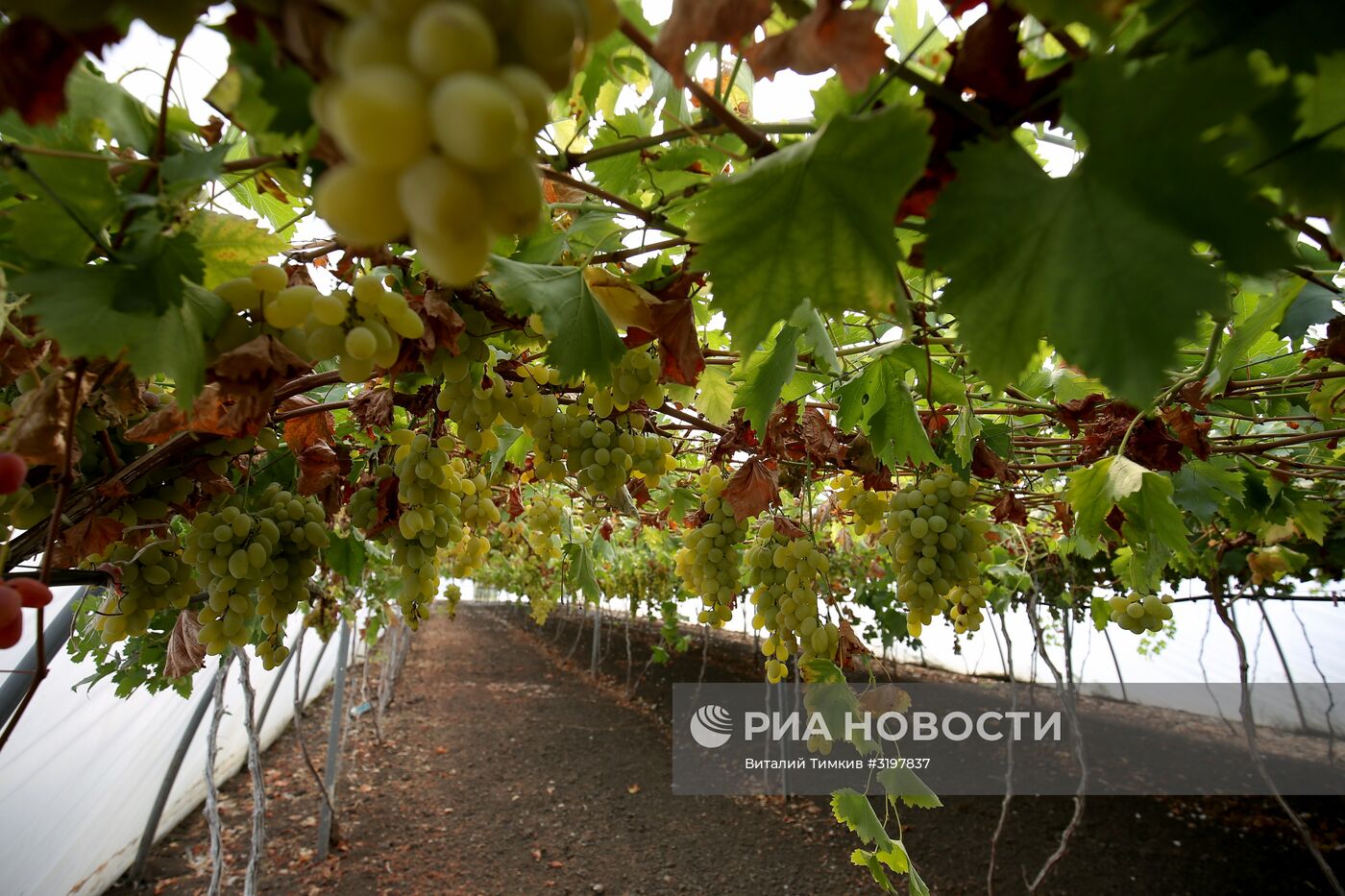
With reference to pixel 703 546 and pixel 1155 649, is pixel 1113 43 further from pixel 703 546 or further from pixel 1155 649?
pixel 1155 649

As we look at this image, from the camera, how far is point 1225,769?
8086 mm

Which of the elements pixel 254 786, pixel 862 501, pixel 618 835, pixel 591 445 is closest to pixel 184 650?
pixel 591 445

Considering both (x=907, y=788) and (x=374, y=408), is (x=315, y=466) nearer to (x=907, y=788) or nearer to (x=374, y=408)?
(x=374, y=408)

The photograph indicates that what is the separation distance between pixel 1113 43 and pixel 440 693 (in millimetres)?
11905

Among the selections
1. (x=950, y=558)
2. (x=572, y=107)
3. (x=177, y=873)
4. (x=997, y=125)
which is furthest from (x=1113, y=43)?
(x=177, y=873)

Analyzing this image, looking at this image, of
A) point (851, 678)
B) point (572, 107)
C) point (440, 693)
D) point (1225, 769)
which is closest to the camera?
point (572, 107)

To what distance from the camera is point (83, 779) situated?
3.95 metres

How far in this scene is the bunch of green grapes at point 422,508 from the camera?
1480 mm

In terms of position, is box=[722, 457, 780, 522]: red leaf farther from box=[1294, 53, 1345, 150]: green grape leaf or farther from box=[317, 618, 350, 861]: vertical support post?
box=[317, 618, 350, 861]: vertical support post

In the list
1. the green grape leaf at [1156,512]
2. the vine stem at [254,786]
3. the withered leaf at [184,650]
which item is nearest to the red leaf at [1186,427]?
the green grape leaf at [1156,512]

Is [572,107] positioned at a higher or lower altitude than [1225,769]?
higher

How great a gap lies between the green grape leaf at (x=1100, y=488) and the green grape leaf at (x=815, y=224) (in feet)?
A: 3.77

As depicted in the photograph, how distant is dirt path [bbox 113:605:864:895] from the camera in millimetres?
5121

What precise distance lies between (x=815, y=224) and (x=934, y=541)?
163 cm
